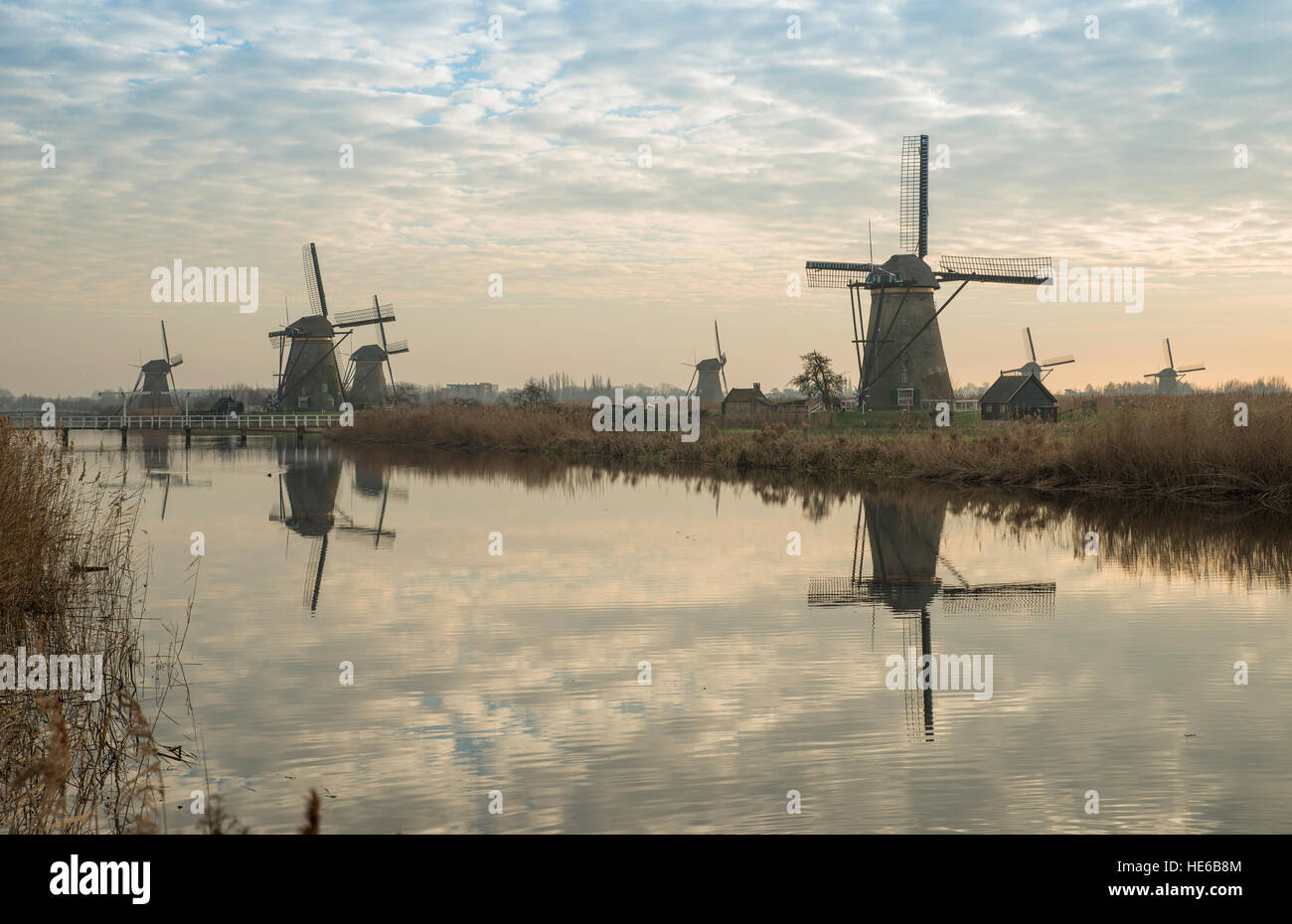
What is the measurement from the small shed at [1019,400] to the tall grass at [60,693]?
131 feet

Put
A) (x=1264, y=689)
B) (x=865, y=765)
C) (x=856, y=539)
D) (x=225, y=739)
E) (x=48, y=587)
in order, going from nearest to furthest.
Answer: (x=865, y=765)
(x=225, y=739)
(x=1264, y=689)
(x=48, y=587)
(x=856, y=539)

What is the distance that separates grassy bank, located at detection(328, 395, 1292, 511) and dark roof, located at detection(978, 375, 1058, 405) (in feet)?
32.3

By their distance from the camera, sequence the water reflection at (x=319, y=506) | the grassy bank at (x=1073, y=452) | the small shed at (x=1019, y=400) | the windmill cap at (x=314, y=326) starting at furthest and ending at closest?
the windmill cap at (x=314, y=326) → the small shed at (x=1019, y=400) → the grassy bank at (x=1073, y=452) → the water reflection at (x=319, y=506)

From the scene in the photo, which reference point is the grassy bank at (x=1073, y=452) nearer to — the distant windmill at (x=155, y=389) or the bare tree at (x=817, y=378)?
the bare tree at (x=817, y=378)

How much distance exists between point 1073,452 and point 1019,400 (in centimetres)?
2508

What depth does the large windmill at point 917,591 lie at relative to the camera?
865cm

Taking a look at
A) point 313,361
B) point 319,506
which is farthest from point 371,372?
point 319,506

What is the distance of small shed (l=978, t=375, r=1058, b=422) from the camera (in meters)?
44.8

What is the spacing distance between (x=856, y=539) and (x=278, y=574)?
25.2ft

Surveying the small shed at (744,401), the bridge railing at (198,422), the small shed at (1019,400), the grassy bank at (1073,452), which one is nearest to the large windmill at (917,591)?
the grassy bank at (1073,452)

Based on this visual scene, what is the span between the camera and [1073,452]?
21.5 m

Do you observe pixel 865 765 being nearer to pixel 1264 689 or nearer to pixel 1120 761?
pixel 1120 761
